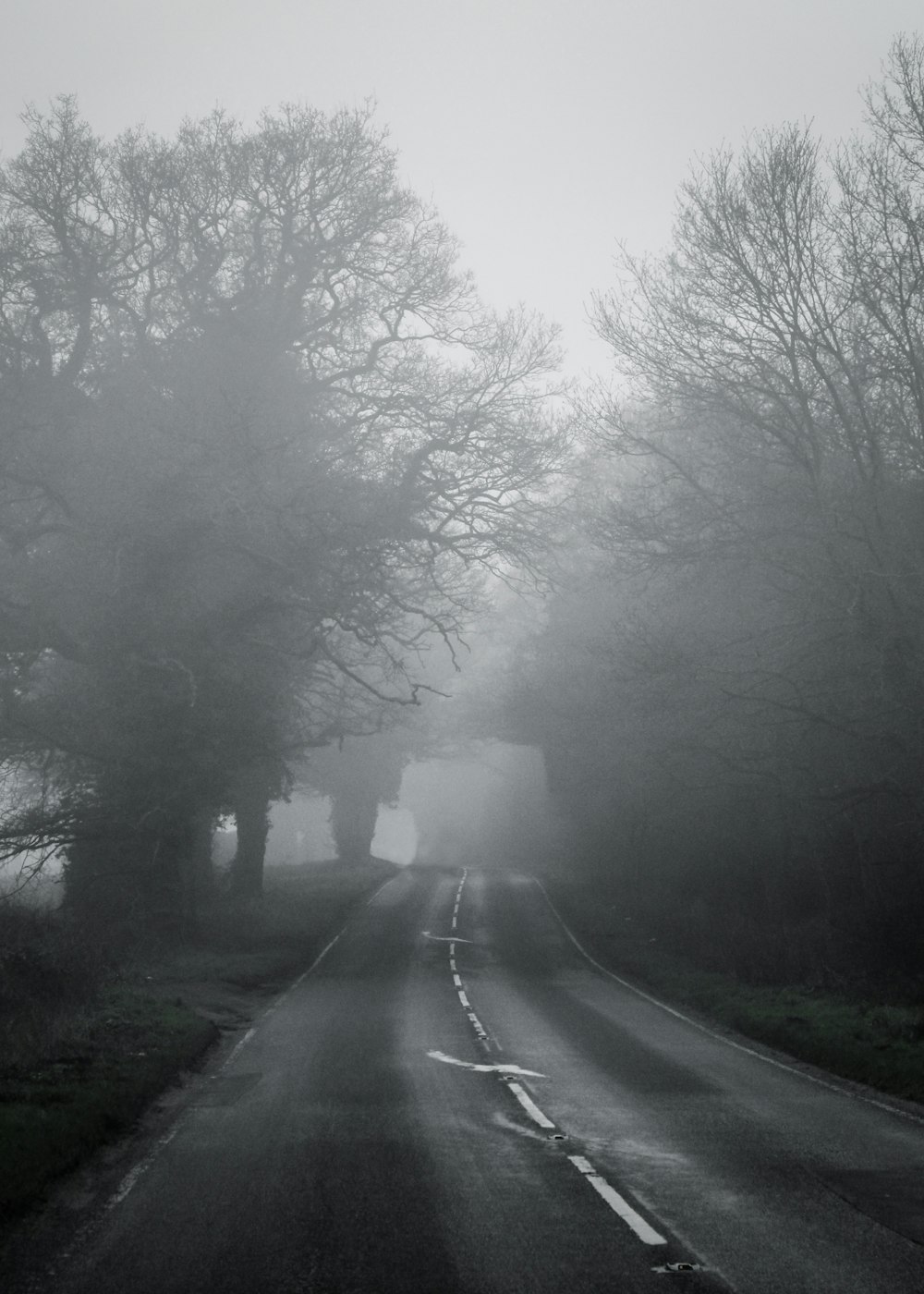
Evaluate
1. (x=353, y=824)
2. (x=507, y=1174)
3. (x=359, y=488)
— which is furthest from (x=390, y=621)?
(x=353, y=824)

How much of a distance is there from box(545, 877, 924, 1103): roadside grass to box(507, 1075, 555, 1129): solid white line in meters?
4.15

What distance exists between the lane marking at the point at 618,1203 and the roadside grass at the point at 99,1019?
13.3 feet

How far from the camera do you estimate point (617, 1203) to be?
28.0ft

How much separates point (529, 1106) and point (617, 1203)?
402 cm

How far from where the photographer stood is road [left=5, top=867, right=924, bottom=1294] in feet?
23.2

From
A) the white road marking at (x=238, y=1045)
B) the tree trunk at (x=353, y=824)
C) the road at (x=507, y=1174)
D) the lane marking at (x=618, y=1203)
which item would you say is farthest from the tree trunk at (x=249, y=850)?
the lane marking at (x=618, y=1203)

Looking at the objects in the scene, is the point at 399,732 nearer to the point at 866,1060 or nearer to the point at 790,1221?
the point at 866,1060

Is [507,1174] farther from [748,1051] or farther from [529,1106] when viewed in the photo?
[748,1051]

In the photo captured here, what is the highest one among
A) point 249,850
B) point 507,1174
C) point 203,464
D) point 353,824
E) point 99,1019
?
point 203,464

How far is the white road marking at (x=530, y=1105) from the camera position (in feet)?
38.1

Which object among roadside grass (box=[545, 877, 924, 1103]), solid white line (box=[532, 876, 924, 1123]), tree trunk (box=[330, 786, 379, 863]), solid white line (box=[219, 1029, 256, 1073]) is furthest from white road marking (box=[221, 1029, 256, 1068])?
tree trunk (box=[330, 786, 379, 863])

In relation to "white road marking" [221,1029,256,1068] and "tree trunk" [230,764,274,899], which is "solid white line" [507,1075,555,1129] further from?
"tree trunk" [230,764,274,899]

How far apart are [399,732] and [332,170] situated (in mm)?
32301

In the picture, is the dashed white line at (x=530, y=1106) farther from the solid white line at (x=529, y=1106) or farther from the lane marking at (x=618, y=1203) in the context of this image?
the lane marking at (x=618, y=1203)
